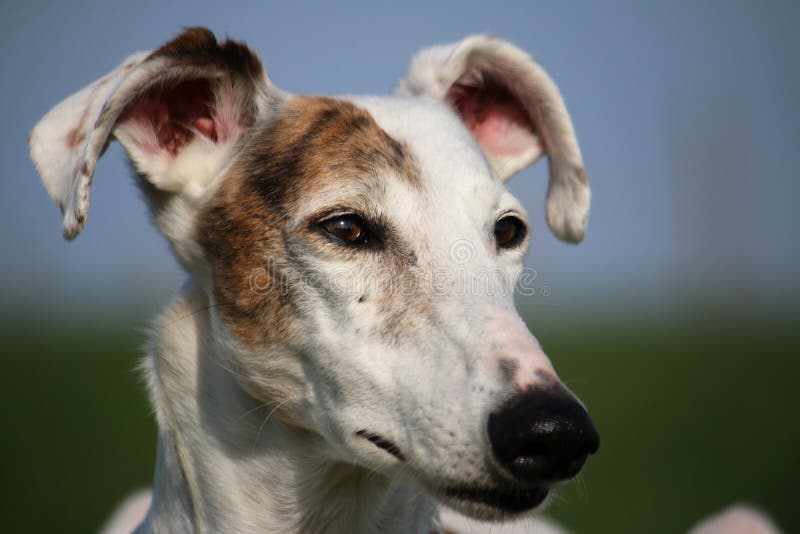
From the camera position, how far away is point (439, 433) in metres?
2.16

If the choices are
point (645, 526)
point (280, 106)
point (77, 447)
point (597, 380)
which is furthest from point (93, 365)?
point (280, 106)

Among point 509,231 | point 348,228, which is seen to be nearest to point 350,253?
point 348,228

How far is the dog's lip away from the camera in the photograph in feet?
6.93

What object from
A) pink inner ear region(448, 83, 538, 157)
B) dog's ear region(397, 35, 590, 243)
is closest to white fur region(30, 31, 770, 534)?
dog's ear region(397, 35, 590, 243)

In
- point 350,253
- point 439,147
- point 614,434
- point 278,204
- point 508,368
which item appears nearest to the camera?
point 508,368

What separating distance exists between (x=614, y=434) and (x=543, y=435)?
8042mm

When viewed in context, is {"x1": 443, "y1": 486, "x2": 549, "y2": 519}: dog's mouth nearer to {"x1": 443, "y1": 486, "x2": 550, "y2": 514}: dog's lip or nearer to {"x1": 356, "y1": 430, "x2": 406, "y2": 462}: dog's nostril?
{"x1": 443, "y1": 486, "x2": 550, "y2": 514}: dog's lip

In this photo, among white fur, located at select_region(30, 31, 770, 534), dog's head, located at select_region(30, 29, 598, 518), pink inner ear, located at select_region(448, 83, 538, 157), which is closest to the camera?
dog's head, located at select_region(30, 29, 598, 518)

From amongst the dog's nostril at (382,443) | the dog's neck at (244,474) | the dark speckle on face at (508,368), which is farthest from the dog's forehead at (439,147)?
the dog's neck at (244,474)

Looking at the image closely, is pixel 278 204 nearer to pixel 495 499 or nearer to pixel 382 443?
pixel 382 443

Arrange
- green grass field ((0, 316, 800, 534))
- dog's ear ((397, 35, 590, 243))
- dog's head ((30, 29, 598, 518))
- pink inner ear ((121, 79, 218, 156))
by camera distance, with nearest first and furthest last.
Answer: dog's head ((30, 29, 598, 518)) → pink inner ear ((121, 79, 218, 156)) → dog's ear ((397, 35, 590, 243)) → green grass field ((0, 316, 800, 534))

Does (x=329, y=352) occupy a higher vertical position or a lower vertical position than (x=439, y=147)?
lower

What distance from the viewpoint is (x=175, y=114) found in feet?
10.1

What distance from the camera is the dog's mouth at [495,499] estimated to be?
6.95ft
